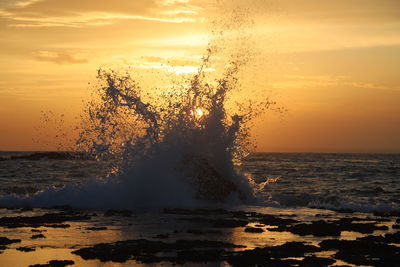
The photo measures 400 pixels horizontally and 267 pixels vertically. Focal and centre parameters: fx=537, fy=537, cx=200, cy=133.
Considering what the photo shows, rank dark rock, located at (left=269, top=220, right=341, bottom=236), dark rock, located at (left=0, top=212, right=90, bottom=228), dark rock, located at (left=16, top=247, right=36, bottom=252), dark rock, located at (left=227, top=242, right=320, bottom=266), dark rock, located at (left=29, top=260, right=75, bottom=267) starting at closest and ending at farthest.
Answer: dark rock, located at (left=29, top=260, right=75, bottom=267), dark rock, located at (left=227, top=242, right=320, bottom=266), dark rock, located at (left=16, top=247, right=36, bottom=252), dark rock, located at (left=269, top=220, right=341, bottom=236), dark rock, located at (left=0, top=212, right=90, bottom=228)

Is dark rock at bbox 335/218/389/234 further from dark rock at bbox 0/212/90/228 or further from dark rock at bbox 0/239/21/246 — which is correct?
dark rock at bbox 0/239/21/246

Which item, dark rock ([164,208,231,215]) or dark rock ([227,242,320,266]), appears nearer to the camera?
dark rock ([227,242,320,266])

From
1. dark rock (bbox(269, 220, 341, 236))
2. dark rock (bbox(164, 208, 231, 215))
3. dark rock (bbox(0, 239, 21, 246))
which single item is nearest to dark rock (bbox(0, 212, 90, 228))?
dark rock (bbox(0, 239, 21, 246))

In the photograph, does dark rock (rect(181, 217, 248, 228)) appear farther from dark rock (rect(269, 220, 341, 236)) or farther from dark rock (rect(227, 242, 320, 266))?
dark rock (rect(227, 242, 320, 266))

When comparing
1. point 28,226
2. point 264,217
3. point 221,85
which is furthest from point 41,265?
point 221,85

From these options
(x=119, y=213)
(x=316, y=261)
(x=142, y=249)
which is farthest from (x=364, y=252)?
(x=119, y=213)

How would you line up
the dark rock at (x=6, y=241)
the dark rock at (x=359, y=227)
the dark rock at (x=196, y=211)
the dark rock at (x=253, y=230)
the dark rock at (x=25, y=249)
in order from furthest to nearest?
the dark rock at (x=196, y=211)
the dark rock at (x=359, y=227)
the dark rock at (x=253, y=230)
the dark rock at (x=6, y=241)
the dark rock at (x=25, y=249)

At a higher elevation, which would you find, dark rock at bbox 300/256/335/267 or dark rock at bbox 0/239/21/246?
dark rock at bbox 0/239/21/246

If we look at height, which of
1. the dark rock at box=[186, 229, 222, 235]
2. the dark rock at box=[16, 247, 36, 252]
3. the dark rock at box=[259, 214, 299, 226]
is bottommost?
the dark rock at box=[186, 229, 222, 235]

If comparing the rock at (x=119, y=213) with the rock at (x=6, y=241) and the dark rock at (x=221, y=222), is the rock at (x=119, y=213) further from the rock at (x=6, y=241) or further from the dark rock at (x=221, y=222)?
the rock at (x=6, y=241)

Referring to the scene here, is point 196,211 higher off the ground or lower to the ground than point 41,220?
lower

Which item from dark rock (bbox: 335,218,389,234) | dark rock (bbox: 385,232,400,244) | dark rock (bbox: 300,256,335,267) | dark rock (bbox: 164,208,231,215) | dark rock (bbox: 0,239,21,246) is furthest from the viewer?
dark rock (bbox: 164,208,231,215)

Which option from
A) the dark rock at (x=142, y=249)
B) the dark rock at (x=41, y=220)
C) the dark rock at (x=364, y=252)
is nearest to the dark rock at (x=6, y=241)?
the dark rock at (x=142, y=249)

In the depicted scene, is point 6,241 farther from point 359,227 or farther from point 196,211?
point 359,227
